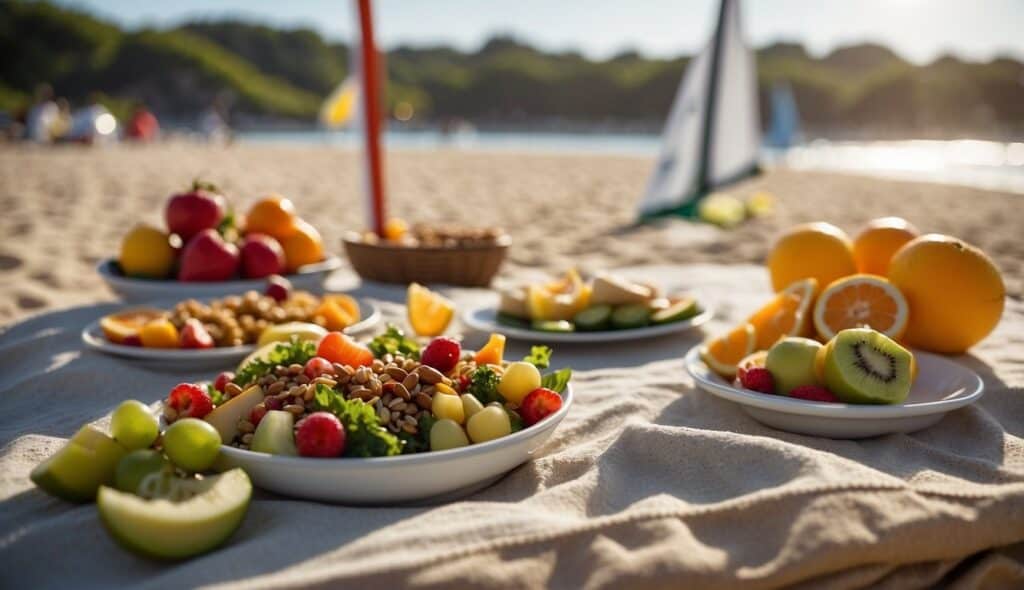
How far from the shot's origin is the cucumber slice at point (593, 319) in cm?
283

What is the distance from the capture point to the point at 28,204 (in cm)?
720

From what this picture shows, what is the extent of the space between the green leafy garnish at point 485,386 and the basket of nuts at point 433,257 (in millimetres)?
1896

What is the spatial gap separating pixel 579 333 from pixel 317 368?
126 cm

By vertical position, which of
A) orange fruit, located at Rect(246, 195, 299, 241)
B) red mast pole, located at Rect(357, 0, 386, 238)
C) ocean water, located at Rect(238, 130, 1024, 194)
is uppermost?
red mast pole, located at Rect(357, 0, 386, 238)

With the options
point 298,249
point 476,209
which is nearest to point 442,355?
point 298,249

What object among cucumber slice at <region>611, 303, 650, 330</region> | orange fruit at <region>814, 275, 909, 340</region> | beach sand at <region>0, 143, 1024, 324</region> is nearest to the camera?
orange fruit at <region>814, 275, 909, 340</region>

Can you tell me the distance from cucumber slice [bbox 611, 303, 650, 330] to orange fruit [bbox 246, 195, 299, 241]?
162 centimetres

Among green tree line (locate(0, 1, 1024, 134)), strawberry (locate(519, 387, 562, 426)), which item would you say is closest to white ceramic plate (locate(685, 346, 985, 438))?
strawberry (locate(519, 387, 562, 426))

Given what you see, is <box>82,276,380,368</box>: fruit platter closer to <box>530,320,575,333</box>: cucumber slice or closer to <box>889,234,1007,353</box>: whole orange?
<box>530,320,575,333</box>: cucumber slice

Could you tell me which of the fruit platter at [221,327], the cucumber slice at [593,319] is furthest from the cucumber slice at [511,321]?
the fruit platter at [221,327]

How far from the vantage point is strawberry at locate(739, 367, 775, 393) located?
202cm

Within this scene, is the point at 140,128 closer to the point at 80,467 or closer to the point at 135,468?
the point at 80,467

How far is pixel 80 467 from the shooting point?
1.54 meters

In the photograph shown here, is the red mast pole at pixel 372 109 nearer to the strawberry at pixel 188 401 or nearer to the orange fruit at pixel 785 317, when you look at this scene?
the orange fruit at pixel 785 317
